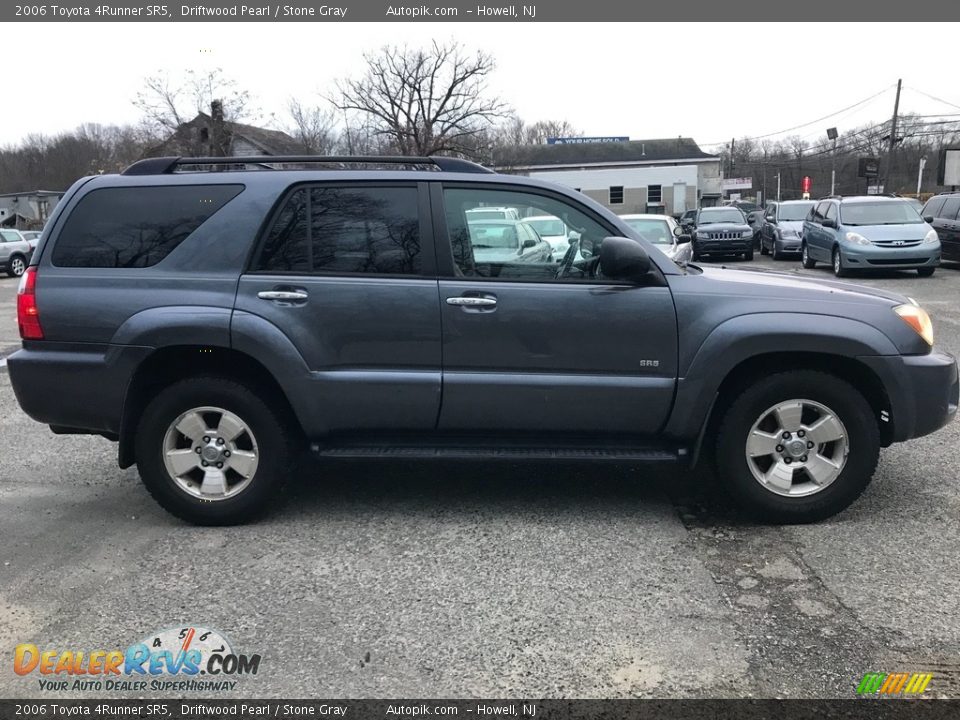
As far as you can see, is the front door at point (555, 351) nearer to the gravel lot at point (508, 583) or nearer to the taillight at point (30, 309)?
the gravel lot at point (508, 583)

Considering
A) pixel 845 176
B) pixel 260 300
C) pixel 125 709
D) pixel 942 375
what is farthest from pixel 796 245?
pixel 845 176

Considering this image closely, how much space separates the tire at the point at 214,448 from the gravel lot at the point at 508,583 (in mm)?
159

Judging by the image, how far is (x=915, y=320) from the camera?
4.20 m

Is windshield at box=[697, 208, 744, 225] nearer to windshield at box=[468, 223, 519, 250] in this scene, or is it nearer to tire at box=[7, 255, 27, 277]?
windshield at box=[468, 223, 519, 250]

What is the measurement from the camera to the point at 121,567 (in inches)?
150

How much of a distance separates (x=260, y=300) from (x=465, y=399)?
1193 millimetres

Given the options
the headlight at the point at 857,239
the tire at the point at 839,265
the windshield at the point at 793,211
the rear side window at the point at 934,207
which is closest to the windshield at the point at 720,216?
the windshield at the point at 793,211

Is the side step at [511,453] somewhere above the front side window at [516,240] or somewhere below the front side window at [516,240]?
below

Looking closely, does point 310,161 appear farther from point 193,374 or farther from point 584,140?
point 584,140

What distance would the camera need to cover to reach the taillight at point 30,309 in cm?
421

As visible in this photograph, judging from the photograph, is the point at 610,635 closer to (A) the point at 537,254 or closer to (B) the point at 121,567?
(A) the point at 537,254

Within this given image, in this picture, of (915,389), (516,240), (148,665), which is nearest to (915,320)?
(915,389)

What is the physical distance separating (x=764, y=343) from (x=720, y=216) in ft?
68.6

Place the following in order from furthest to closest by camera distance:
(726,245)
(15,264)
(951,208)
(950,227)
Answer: (15,264)
(726,245)
(951,208)
(950,227)
